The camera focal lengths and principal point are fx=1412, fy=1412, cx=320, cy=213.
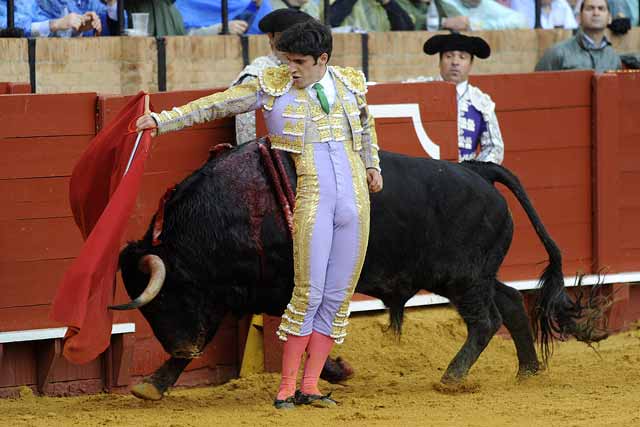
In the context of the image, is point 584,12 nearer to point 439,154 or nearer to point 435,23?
point 435,23

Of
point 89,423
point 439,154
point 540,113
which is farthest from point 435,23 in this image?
point 89,423

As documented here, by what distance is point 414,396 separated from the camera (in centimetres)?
598

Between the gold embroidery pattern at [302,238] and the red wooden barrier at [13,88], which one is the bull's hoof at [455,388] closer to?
the gold embroidery pattern at [302,238]

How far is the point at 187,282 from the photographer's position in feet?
18.7

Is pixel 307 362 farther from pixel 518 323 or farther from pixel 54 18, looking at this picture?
pixel 54 18

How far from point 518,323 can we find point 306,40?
6.13ft

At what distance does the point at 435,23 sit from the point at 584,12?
1.26 meters

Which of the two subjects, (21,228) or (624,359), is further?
(624,359)

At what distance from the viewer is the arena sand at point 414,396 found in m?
5.32

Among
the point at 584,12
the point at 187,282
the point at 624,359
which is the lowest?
the point at 624,359

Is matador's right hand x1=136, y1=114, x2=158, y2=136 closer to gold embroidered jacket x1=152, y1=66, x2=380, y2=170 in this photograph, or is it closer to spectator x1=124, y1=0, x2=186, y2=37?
gold embroidered jacket x1=152, y1=66, x2=380, y2=170

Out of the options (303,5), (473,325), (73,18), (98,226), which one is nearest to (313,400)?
(473,325)

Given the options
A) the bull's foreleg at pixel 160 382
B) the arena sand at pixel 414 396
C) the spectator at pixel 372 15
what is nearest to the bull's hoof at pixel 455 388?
the arena sand at pixel 414 396

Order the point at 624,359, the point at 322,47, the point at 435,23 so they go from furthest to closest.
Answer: the point at 435,23
the point at 624,359
the point at 322,47
